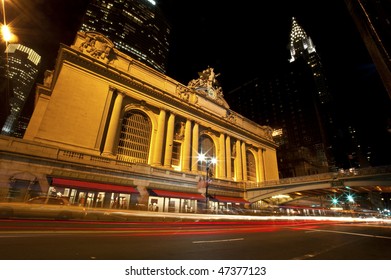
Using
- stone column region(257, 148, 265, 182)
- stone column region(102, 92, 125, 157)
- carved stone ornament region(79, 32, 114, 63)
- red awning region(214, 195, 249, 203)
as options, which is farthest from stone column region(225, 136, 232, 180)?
carved stone ornament region(79, 32, 114, 63)

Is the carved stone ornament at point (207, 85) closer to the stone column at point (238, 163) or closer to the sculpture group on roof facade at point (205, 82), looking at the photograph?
the sculpture group on roof facade at point (205, 82)

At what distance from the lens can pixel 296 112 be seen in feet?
259

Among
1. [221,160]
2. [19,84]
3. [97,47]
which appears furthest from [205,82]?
[19,84]

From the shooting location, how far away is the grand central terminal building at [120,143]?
60.3 feet

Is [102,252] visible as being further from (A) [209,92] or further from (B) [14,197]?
(A) [209,92]

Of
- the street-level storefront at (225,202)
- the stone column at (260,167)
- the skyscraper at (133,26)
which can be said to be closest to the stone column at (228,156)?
the street-level storefront at (225,202)

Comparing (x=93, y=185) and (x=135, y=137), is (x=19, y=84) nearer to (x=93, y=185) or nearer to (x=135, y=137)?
(x=135, y=137)

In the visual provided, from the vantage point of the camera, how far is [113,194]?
68.7 feet

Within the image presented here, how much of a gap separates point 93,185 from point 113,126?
918 centimetres

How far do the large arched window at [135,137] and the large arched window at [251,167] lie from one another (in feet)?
81.9

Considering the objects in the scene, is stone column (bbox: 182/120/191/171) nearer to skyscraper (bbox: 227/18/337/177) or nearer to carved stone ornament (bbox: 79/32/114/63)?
carved stone ornament (bbox: 79/32/114/63)

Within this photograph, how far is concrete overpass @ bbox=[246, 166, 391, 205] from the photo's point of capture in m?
23.5

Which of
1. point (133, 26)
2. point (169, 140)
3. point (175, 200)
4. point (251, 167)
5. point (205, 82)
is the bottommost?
point (175, 200)
